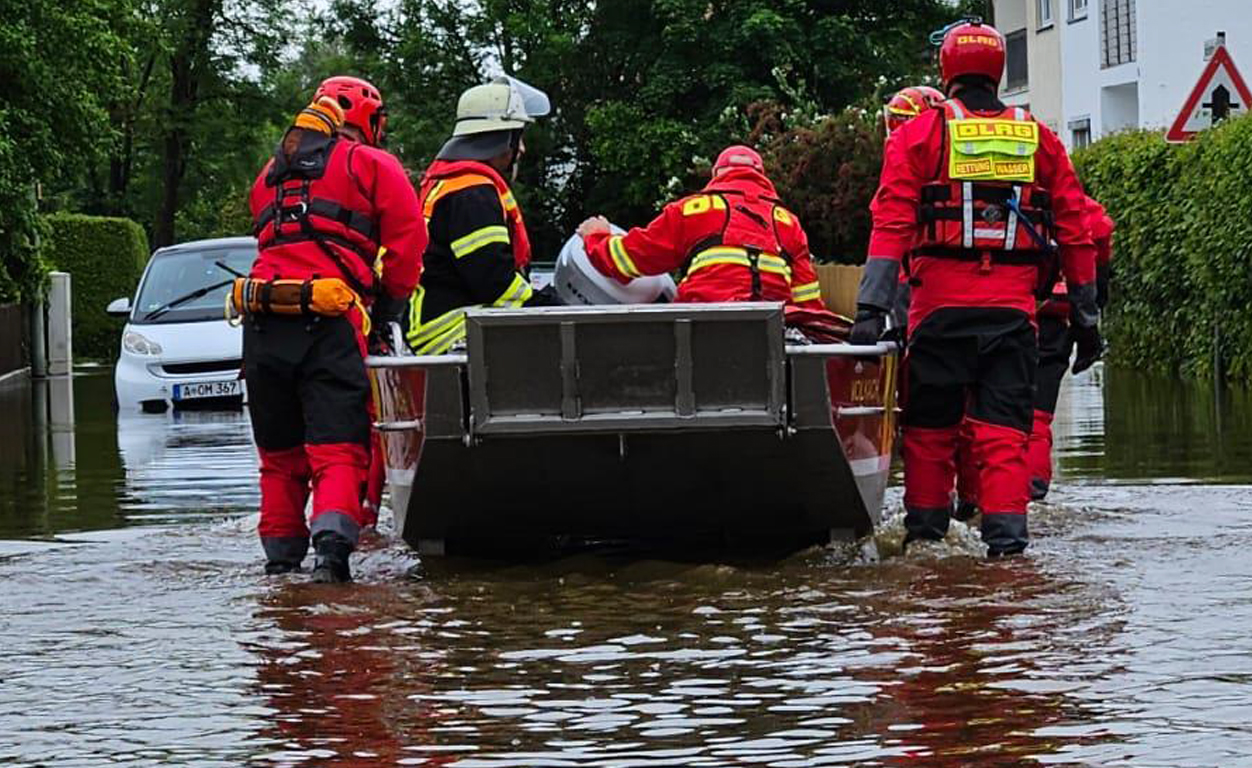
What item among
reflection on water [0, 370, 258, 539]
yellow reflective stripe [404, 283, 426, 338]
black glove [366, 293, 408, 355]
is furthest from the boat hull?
reflection on water [0, 370, 258, 539]

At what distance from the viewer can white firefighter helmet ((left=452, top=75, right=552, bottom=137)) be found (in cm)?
1149

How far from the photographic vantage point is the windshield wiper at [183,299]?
82.5 feet

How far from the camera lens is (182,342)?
24484mm

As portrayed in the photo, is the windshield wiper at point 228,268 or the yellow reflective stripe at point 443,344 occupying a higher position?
the windshield wiper at point 228,268

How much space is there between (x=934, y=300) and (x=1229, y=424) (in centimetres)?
798

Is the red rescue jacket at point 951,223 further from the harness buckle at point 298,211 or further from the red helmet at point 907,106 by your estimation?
the harness buckle at point 298,211

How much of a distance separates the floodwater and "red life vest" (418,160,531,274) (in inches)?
55.5

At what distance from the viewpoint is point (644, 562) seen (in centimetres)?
1057

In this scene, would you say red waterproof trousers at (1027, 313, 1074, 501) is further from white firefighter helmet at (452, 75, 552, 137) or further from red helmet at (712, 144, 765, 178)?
white firefighter helmet at (452, 75, 552, 137)

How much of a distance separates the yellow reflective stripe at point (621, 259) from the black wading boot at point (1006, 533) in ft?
6.10

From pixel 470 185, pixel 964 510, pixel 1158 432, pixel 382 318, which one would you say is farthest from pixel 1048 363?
pixel 1158 432

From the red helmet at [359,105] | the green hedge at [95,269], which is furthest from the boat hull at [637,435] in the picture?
the green hedge at [95,269]

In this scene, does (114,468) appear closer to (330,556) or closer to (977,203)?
(330,556)

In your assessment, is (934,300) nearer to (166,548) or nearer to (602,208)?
(166,548)
